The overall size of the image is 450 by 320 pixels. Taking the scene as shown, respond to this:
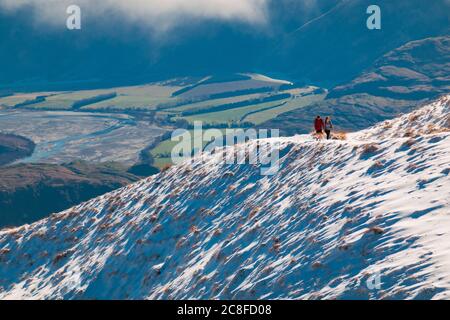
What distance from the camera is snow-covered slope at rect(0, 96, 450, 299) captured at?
30.9m

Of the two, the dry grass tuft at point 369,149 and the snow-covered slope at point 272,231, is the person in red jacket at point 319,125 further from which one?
the dry grass tuft at point 369,149

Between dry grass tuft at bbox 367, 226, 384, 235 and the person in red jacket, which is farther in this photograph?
the person in red jacket

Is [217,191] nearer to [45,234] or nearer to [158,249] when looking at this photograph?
[158,249]

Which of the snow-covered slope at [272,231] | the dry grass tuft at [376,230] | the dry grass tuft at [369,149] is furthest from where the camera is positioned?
the dry grass tuft at [369,149]

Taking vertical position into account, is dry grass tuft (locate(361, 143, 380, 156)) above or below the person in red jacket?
below

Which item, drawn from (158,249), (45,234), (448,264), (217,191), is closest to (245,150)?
(217,191)

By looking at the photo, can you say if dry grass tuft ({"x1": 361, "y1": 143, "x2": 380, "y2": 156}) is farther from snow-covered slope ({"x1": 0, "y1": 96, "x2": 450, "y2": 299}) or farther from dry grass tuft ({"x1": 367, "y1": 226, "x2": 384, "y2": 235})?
dry grass tuft ({"x1": 367, "y1": 226, "x2": 384, "y2": 235})

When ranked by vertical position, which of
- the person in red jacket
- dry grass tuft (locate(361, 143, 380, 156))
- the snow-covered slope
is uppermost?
the person in red jacket

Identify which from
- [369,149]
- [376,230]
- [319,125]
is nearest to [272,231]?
[369,149]

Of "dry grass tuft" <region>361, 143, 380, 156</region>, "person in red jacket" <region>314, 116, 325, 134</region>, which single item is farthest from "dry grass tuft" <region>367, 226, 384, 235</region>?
"person in red jacket" <region>314, 116, 325, 134</region>

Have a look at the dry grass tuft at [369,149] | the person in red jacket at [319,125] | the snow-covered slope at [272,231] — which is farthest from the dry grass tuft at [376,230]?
the person in red jacket at [319,125]

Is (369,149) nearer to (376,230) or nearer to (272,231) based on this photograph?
(272,231)

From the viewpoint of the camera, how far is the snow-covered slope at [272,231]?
101 feet

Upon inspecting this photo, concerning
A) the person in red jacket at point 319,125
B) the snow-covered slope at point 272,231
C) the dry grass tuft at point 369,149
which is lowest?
the snow-covered slope at point 272,231
